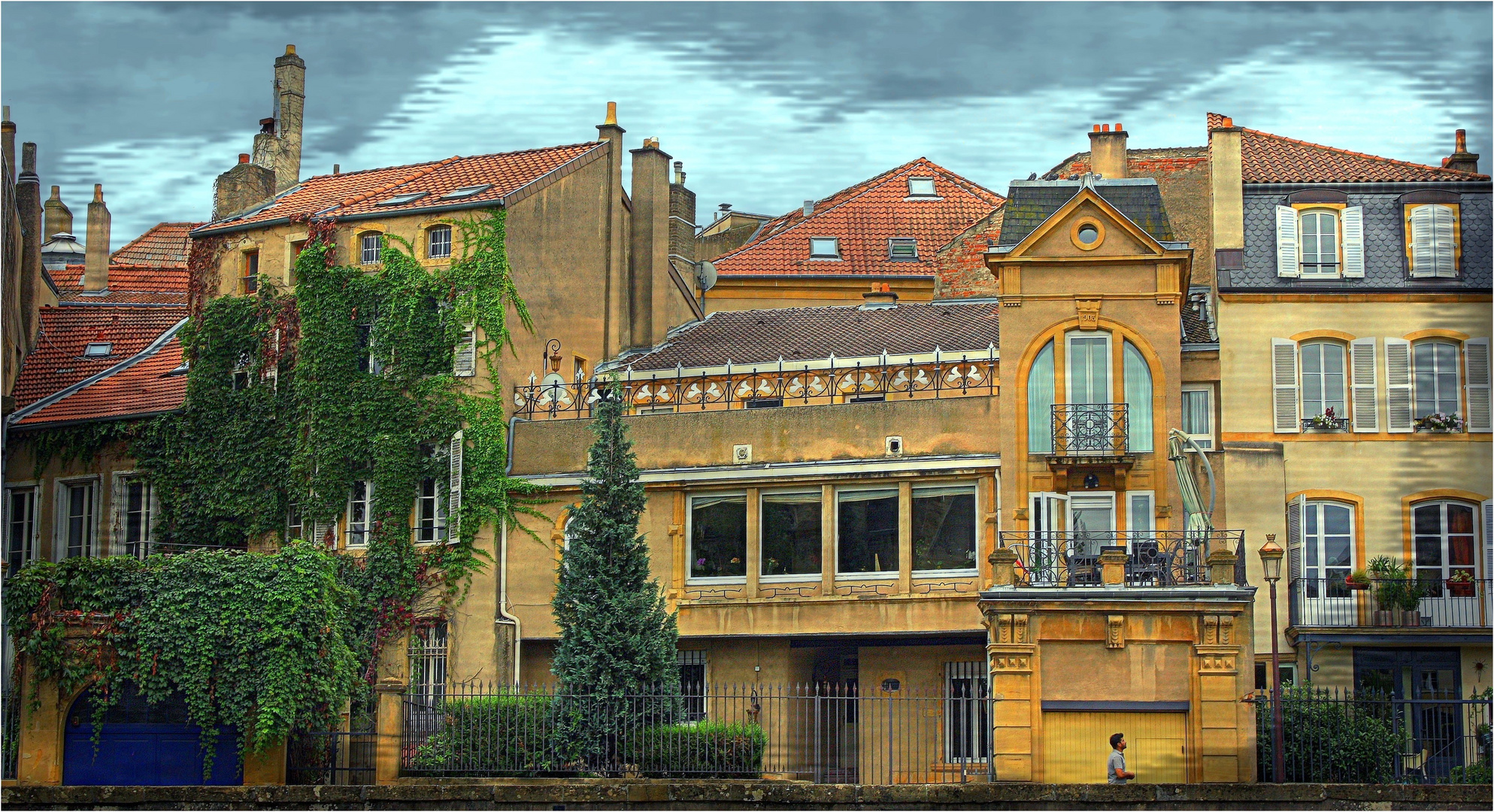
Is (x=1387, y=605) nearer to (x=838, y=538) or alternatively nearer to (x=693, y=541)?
(x=838, y=538)

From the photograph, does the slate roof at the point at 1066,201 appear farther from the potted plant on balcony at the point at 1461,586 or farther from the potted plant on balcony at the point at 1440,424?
the potted plant on balcony at the point at 1461,586

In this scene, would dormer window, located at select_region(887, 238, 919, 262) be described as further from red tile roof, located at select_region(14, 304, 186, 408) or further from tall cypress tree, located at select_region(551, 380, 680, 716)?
tall cypress tree, located at select_region(551, 380, 680, 716)

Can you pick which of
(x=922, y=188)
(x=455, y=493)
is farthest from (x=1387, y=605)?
(x=922, y=188)

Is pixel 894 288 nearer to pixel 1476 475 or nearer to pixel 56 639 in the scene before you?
pixel 1476 475

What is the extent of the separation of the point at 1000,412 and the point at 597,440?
7.64 m

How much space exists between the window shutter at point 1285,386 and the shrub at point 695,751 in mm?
13778

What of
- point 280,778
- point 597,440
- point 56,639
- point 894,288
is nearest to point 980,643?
point 597,440

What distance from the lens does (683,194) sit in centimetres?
5941

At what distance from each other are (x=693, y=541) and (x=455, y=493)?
4.71m

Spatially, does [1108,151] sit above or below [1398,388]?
above

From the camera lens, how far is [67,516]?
45.3m

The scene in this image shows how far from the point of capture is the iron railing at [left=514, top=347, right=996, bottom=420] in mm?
40344

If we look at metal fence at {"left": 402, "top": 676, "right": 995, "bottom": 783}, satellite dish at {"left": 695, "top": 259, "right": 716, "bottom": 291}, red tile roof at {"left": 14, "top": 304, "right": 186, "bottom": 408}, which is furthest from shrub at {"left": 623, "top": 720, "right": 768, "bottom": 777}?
satellite dish at {"left": 695, "top": 259, "right": 716, "bottom": 291}

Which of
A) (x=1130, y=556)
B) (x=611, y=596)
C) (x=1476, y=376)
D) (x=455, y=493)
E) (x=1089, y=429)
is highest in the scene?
(x=1476, y=376)
